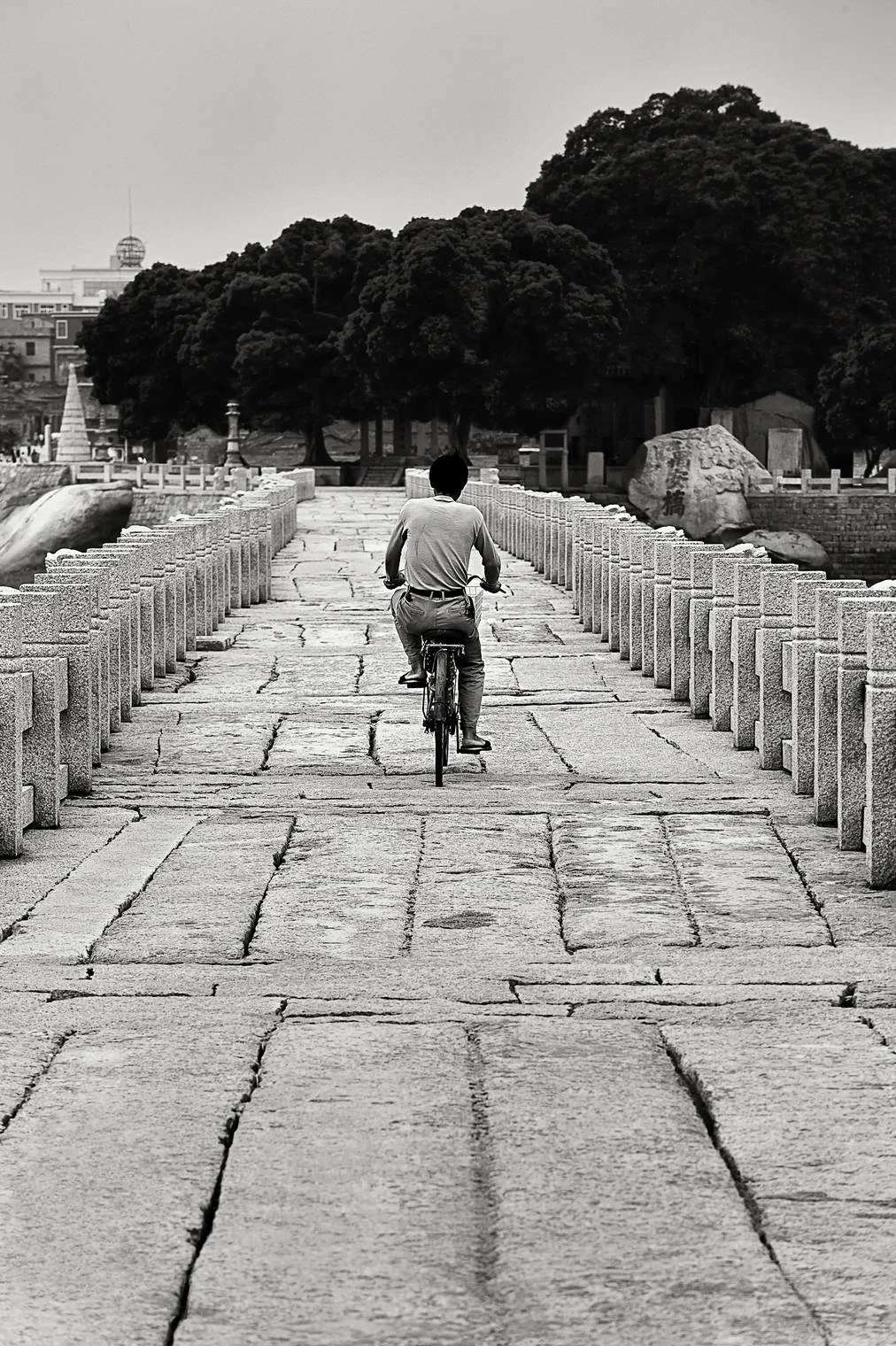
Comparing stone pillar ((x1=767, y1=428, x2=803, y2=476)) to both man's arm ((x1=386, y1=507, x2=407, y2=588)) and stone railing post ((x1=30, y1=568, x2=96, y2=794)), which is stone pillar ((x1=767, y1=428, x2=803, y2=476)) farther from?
stone railing post ((x1=30, y1=568, x2=96, y2=794))

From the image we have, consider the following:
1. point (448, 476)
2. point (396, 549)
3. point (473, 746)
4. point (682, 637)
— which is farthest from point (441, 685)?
point (682, 637)

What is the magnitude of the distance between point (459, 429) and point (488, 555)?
53208 millimetres

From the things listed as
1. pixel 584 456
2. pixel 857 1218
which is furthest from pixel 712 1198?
pixel 584 456

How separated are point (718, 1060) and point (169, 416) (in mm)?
71344

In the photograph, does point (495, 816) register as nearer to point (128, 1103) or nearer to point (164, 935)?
point (164, 935)

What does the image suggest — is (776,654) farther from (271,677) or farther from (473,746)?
(271,677)

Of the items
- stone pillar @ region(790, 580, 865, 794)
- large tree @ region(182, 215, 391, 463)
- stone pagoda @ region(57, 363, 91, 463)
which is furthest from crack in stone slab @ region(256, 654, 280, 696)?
stone pagoda @ region(57, 363, 91, 463)

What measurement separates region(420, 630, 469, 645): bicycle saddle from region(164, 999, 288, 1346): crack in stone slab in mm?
4614

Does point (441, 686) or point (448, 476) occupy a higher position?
point (448, 476)

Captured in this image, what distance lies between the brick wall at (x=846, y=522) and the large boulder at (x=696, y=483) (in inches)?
38.0

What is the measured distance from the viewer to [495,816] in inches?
354

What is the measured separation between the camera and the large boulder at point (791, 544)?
2436 inches

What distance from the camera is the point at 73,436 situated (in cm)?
7306

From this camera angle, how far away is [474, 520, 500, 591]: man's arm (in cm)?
1060
